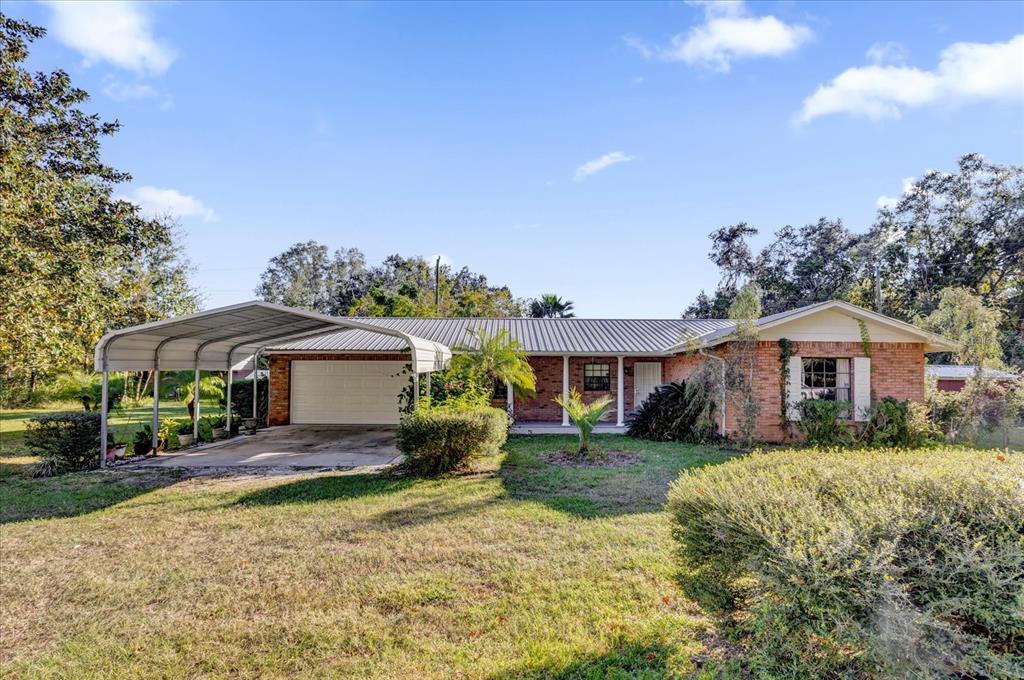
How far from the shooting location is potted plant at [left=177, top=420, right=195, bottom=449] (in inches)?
505

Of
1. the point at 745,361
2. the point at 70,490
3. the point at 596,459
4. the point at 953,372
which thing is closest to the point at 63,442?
the point at 70,490

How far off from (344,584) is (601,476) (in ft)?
18.3

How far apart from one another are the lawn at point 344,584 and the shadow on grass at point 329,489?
68 mm

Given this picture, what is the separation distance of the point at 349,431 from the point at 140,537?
9.81m

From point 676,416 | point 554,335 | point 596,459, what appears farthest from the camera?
point 554,335

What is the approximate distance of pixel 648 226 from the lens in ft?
57.7

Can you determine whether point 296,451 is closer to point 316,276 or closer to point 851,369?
point 851,369

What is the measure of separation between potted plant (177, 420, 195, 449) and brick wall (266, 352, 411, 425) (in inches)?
154

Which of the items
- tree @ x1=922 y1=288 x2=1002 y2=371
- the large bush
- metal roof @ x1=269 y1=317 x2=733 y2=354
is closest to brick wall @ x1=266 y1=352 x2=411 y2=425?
metal roof @ x1=269 y1=317 x2=733 y2=354

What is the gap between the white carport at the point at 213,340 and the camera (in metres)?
9.71

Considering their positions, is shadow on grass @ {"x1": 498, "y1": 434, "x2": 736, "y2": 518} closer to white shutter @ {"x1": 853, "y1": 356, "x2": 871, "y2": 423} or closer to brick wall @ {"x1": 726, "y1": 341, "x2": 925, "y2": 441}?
brick wall @ {"x1": 726, "y1": 341, "x2": 925, "y2": 441}

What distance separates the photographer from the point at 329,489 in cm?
851

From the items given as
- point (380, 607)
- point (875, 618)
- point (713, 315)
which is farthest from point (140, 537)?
point (713, 315)

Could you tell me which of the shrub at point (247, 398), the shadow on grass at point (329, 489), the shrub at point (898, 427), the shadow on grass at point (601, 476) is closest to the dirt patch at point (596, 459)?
the shadow on grass at point (601, 476)
